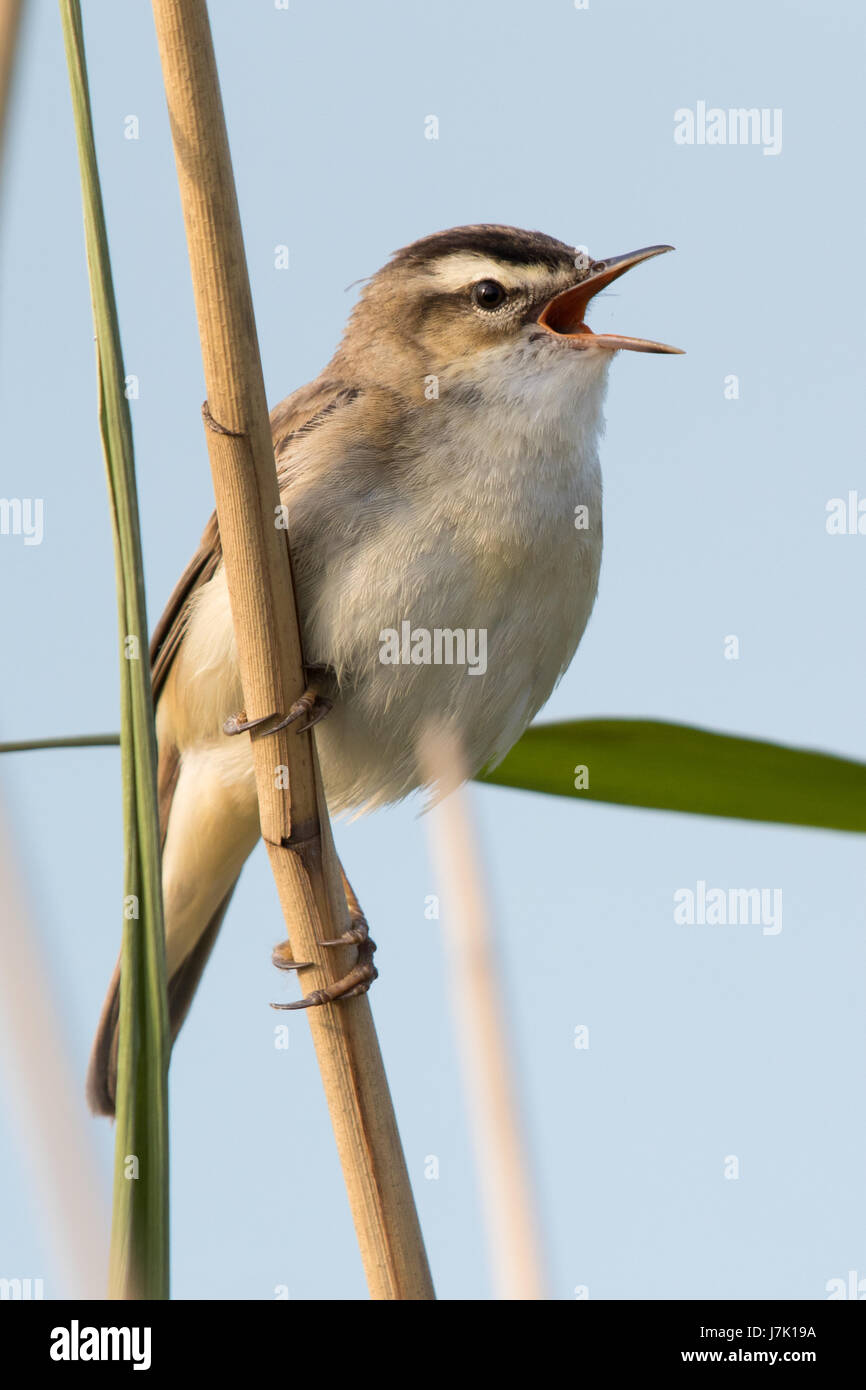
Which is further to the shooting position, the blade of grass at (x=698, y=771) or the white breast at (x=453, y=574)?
the white breast at (x=453, y=574)

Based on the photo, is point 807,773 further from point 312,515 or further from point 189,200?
point 312,515

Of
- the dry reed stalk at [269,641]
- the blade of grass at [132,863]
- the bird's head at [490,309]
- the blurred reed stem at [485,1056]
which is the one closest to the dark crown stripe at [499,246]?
the bird's head at [490,309]

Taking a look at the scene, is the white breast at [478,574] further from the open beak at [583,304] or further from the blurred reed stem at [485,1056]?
the blurred reed stem at [485,1056]

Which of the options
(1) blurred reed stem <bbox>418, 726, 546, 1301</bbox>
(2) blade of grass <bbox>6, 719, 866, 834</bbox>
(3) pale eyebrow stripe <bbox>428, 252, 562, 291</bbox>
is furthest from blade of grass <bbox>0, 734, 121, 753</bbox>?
(3) pale eyebrow stripe <bbox>428, 252, 562, 291</bbox>

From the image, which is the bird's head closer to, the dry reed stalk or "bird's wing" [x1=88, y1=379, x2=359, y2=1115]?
"bird's wing" [x1=88, y1=379, x2=359, y2=1115]

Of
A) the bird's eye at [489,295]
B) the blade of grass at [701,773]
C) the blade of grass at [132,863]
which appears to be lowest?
the blade of grass at [701,773]
